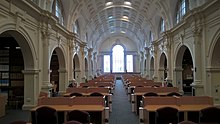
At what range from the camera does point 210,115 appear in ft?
19.2

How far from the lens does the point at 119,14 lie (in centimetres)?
2964

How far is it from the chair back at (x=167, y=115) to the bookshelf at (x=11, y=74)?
29.2 ft

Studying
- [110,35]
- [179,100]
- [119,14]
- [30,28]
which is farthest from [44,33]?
[110,35]

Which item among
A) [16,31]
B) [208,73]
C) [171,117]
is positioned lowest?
[171,117]

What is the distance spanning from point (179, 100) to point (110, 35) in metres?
37.6

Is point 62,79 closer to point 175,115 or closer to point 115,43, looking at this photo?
point 175,115

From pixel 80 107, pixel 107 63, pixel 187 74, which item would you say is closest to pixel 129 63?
pixel 107 63

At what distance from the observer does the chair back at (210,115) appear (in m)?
5.80

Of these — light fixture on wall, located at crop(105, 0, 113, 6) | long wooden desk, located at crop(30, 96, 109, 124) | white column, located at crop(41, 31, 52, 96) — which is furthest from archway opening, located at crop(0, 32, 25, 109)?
light fixture on wall, located at crop(105, 0, 113, 6)

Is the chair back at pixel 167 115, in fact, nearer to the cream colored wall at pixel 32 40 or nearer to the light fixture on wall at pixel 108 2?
the cream colored wall at pixel 32 40

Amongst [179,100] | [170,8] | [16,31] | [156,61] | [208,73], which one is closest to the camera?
[179,100]

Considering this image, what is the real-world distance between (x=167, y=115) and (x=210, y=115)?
3.41 feet

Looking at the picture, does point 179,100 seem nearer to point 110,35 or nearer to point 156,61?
point 156,61

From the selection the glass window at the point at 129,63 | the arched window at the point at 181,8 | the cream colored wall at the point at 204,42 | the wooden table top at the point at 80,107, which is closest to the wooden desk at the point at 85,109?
the wooden table top at the point at 80,107
